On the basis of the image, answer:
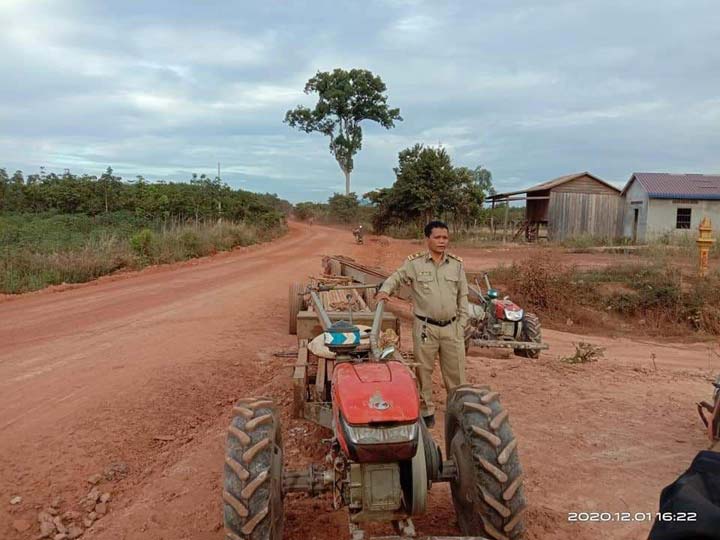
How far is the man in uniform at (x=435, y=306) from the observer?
4.86 m

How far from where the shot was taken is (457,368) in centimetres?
494

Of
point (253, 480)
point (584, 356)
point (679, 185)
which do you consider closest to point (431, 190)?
point (679, 185)

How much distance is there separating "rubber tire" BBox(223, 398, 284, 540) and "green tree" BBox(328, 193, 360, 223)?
45436 millimetres

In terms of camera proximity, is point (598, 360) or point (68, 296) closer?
point (598, 360)

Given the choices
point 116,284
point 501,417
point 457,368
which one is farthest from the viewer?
point 116,284

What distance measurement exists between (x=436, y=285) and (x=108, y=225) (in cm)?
2110

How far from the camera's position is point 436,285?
16.0 feet

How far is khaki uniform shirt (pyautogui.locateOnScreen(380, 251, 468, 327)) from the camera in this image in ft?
15.9

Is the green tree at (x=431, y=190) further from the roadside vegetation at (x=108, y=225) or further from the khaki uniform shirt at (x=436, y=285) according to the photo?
the khaki uniform shirt at (x=436, y=285)

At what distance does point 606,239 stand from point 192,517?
944 inches

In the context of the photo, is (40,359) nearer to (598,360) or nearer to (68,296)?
(68,296)

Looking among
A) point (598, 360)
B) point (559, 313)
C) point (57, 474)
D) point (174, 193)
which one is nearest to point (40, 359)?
point (57, 474)

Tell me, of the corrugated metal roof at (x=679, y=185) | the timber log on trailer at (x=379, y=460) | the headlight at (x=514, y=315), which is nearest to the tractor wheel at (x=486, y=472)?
the timber log on trailer at (x=379, y=460)

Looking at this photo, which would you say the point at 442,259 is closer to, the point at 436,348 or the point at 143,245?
the point at 436,348
